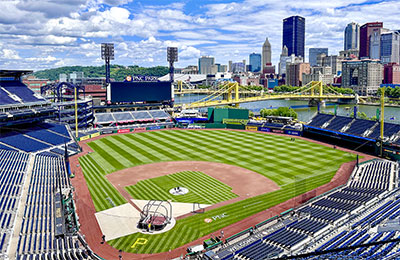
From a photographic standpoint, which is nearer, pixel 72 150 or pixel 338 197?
pixel 338 197

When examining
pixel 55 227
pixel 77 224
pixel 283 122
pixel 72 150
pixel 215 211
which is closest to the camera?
pixel 55 227

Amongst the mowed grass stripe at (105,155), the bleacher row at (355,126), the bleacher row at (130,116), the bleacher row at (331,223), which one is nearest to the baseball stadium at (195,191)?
the bleacher row at (331,223)

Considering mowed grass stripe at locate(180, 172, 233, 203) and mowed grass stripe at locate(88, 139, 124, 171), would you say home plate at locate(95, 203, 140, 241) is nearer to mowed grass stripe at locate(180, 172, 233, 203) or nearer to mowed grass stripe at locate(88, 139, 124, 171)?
mowed grass stripe at locate(180, 172, 233, 203)

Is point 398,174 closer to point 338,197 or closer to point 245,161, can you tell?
point 338,197

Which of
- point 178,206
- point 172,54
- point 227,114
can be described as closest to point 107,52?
point 172,54

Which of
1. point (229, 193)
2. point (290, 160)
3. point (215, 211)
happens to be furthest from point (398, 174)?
point (215, 211)

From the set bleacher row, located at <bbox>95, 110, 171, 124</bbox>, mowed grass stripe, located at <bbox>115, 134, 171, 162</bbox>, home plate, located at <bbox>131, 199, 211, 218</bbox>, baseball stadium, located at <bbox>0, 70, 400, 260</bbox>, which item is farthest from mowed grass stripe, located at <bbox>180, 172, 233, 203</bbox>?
bleacher row, located at <bbox>95, 110, 171, 124</bbox>
